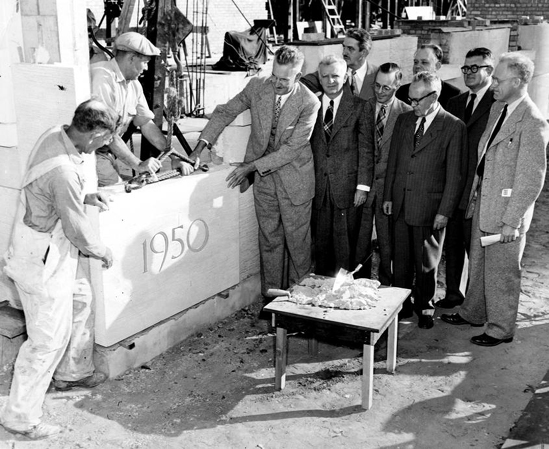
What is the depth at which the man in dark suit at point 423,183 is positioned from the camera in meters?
6.00

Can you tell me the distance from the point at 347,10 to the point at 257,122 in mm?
22675

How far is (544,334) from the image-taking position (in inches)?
245

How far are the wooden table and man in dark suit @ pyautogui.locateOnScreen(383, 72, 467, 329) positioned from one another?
110cm

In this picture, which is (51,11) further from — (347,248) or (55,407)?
(347,248)

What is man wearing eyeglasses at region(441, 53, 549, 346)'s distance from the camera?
18.2 feet

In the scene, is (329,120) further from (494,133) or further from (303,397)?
(303,397)

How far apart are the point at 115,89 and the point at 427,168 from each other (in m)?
2.67

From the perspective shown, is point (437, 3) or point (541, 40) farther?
point (437, 3)

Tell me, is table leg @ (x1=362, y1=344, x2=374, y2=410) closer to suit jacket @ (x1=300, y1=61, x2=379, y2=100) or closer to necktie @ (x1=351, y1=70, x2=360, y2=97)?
suit jacket @ (x1=300, y1=61, x2=379, y2=100)

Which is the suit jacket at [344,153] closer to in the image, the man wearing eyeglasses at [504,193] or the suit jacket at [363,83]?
the suit jacket at [363,83]

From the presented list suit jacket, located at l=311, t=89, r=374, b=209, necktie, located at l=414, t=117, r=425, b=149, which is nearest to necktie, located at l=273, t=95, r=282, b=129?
suit jacket, located at l=311, t=89, r=374, b=209

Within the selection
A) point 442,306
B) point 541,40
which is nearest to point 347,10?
point 541,40

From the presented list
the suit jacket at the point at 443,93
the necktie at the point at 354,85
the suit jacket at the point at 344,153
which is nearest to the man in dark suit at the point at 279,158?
the suit jacket at the point at 344,153

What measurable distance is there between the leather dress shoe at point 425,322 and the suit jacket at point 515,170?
1018mm
